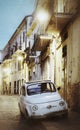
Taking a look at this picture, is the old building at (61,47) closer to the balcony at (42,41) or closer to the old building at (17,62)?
the balcony at (42,41)

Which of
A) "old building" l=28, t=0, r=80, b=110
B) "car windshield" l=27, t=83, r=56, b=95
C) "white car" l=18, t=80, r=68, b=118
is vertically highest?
"old building" l=28, t=0, r=80, b=110

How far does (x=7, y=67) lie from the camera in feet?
194

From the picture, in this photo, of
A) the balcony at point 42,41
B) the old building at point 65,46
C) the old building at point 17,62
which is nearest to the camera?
the old building at point 65,46

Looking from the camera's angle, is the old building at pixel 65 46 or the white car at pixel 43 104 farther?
the old building at pixel 65 46

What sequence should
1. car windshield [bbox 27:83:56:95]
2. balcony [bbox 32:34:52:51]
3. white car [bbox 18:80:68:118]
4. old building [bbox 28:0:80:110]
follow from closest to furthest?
white car [bbox 18:80:68:118] → car windshield [bbox 27:83:56:95] → old building [bbox 28:0:80:110] → balcony [bbox 32:34:52:51]

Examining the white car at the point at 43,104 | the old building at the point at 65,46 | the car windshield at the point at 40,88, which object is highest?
the old building at the point at 65,46

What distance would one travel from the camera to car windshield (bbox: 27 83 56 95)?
14.3m

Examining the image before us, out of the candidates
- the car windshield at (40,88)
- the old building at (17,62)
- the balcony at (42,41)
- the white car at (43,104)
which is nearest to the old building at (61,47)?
the balcony at (42,41)

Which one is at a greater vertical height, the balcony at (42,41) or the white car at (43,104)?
the balcony at (42,41)

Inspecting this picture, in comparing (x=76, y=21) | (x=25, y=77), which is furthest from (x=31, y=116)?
(x=25, y=77)

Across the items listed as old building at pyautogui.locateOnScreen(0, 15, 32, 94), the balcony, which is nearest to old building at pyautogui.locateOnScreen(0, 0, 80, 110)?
the balcony

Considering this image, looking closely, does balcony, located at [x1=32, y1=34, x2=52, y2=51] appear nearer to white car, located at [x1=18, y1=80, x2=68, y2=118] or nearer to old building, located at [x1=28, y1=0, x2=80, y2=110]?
old building, located at [x1=28, y1=0, x2=80, y2=110]

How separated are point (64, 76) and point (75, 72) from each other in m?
2.83

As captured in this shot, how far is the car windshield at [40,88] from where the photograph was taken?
14.3 metres
